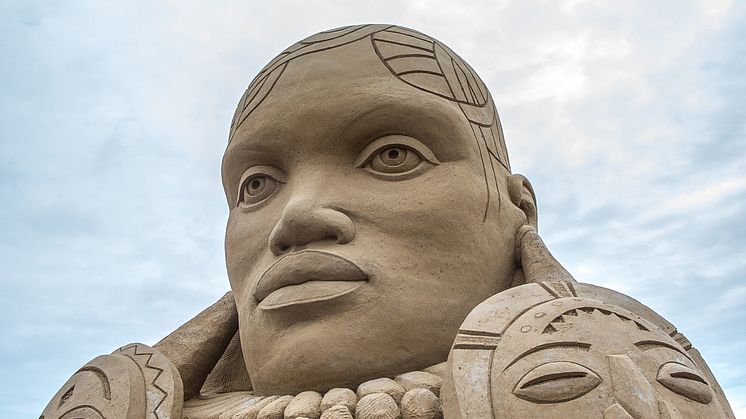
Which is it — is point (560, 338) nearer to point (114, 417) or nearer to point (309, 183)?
point (309, 183)

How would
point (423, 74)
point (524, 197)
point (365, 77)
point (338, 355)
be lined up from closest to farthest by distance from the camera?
point (338, 355) → point (365, 77) → point (423, 74) → point (524, 197)

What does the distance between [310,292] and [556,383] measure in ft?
3.90

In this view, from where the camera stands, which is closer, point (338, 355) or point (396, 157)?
point (338, 355)

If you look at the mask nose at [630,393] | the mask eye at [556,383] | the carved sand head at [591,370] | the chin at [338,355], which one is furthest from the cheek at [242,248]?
the mask nose at [630,393]

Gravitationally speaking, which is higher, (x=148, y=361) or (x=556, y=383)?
(x=148, y=361)

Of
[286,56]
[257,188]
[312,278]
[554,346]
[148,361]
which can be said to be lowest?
[554,346]

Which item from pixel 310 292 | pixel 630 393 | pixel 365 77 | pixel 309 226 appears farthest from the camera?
pixel 365 77

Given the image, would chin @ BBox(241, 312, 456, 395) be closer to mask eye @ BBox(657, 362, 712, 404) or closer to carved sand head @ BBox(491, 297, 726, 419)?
carved sand head @ BBox(491, 297, 726, 419)

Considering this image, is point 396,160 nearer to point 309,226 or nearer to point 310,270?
point 309,226

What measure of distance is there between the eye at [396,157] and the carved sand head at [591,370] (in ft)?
3.56

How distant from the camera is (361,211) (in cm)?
311

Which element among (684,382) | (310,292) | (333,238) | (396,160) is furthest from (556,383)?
(396,160)

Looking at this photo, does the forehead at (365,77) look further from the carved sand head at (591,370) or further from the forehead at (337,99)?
the carved sand head at (591,370)

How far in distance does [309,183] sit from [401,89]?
0.65 metres
